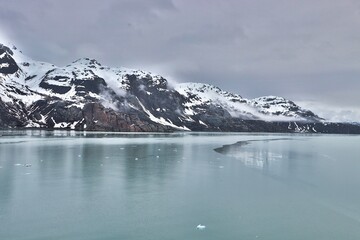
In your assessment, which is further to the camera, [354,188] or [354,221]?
[354,188]

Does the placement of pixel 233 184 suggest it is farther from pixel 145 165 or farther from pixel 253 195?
pixel 145 165

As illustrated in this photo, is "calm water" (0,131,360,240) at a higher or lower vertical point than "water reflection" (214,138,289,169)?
lower

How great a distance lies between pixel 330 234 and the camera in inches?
587

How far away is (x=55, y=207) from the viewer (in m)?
18.6

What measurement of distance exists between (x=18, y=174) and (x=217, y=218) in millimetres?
19051

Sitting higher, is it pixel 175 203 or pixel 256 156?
pixel 256 156

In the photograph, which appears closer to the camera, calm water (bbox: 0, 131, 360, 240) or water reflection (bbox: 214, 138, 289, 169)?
calm water (bbox: 0, 131, 360, 240)

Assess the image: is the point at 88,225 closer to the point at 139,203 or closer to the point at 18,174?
the point at 139,203

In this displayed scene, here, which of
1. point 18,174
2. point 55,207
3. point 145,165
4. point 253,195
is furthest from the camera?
point 145,165

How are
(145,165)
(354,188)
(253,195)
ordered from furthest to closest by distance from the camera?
(145,165)
(354,188)
(253,195)

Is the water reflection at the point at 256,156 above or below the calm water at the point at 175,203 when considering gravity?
above

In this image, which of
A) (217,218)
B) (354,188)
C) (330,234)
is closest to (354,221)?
(330,234)

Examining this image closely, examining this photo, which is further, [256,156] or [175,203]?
[256,156]

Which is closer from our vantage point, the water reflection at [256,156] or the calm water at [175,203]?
the calm water at [175,203]
